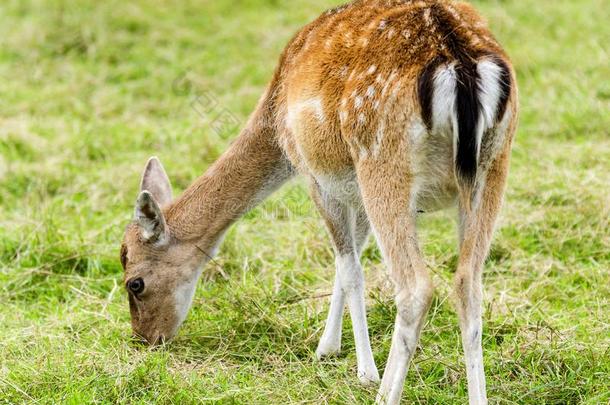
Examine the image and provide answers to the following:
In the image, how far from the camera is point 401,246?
4.06 metres

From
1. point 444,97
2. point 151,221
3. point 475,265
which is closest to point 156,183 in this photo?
point 151,221

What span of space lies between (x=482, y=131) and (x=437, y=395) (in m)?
1.19

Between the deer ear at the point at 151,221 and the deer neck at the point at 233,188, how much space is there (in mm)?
84

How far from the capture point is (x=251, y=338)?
16.7 ft

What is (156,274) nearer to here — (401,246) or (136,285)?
(136,285)

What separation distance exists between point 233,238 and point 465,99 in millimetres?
2625

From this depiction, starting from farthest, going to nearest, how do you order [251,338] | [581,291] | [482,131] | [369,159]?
[581,291]
[251,338]
[369,159]
[482,131]

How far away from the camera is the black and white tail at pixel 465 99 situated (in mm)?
3832

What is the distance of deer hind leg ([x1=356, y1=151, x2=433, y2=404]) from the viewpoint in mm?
4043

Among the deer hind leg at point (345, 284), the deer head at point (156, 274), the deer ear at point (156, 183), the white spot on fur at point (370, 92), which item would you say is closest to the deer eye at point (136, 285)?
the deer head at point (156, 274)

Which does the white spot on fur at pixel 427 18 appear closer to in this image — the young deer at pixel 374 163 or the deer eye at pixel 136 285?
the young deer at pixel 374 163

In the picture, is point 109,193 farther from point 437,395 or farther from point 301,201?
point 437,395

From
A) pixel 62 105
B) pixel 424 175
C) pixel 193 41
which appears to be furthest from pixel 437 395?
pixel 193 41

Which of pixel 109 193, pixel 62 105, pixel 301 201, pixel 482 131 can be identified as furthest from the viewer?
pixel 62 105
